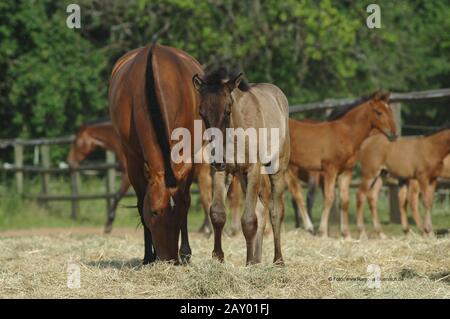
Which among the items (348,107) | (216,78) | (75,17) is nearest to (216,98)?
(216,78)

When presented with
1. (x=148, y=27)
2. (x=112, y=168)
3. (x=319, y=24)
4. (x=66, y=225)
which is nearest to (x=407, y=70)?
(x=319, y=24)

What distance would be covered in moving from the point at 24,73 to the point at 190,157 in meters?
15.9

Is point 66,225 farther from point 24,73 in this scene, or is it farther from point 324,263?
point 324,263

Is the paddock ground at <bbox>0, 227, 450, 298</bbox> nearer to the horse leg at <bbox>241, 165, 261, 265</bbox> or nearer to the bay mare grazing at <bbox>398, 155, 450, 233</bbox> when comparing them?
the horse leg at <bbox>241, 165, 261, 265</bbox>

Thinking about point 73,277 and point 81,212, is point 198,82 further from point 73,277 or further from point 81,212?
point 81,212

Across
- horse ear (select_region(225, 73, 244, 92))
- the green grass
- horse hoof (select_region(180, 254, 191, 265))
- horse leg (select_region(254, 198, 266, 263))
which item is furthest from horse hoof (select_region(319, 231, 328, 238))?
horse ear (select_region(225, 73, 244, 92))

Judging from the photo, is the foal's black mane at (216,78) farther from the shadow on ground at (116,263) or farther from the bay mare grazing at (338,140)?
the bay mare grazing at (338,140)

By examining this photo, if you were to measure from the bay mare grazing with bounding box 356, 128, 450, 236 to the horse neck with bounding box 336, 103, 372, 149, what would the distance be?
10.8 inches

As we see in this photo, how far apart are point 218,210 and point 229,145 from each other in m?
0.51

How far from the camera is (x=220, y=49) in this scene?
75.3 feet

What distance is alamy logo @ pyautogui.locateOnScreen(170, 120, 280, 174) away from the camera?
713 centimetres

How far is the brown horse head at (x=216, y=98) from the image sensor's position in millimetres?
7047

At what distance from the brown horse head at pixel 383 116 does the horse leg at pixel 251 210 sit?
5.86 meters
